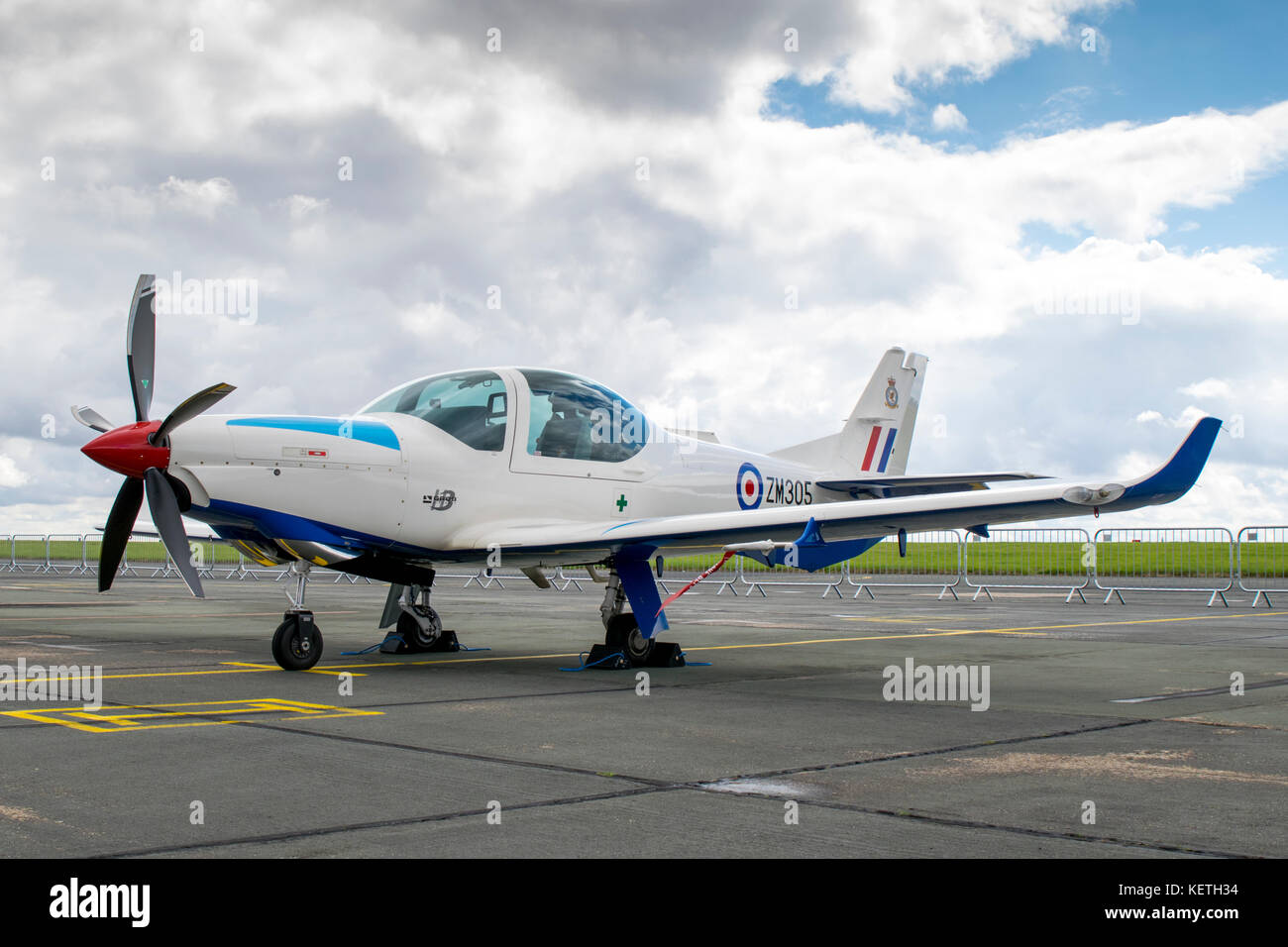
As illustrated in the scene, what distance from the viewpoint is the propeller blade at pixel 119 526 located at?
914cm

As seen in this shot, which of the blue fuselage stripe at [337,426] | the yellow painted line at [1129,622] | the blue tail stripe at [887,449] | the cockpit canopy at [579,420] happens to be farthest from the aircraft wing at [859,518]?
the yellow painted line at [1129,622]

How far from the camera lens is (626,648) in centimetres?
1073

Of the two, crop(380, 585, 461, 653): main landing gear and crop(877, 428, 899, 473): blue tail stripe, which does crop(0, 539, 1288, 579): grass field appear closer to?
crop(877, 428, 899, 473): blue tail stripe

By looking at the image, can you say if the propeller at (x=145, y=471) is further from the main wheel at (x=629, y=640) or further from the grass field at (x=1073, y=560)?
the grass field at (x=1073, y=560)

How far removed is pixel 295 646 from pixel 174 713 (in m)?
2.45

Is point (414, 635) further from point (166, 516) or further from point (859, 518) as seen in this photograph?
point (859, 518)

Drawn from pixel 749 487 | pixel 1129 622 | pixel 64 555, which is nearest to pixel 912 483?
pixel 749 487

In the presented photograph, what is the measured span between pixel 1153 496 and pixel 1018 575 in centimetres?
2108

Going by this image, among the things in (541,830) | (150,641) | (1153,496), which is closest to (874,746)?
(541,830)

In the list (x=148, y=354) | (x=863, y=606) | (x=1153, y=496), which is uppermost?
(x=148, y=354)

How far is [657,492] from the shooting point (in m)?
11.6

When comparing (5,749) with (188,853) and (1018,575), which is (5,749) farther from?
(1018,575)

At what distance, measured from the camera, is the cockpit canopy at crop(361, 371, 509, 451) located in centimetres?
1041

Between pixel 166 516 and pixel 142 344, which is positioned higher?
pixel 142 344
